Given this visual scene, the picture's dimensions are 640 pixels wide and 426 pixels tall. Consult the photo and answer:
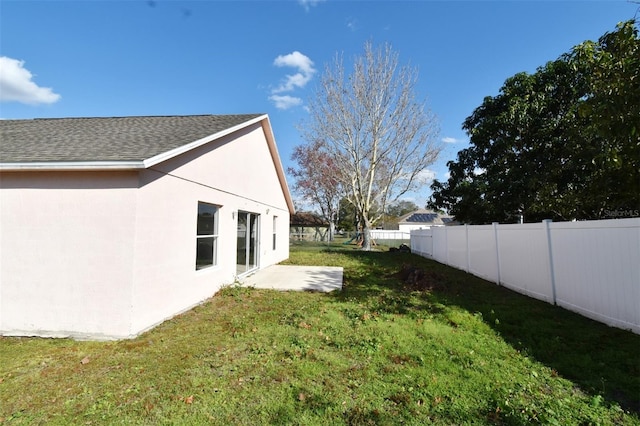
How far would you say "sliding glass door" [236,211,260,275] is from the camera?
9.38 meters

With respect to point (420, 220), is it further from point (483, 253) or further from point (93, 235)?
point (93, 235)

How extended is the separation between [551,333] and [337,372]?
3627 mm

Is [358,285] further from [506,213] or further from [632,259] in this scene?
[506,213]

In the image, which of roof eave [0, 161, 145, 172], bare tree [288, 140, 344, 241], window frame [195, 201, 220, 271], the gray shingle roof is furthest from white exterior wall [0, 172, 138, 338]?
bare tree [288, 140, 344, 241]

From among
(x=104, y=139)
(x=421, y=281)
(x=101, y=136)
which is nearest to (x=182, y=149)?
(x=104, y=139)

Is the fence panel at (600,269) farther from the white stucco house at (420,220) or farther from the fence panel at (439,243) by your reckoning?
the white stucco house at (420,220)

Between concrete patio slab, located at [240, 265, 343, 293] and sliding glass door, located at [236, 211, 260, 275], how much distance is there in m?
0.37

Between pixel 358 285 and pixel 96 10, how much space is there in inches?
432

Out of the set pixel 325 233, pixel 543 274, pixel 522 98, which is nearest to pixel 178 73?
pixel 543 274

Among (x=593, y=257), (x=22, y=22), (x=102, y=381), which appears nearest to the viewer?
(x=102, y=381)

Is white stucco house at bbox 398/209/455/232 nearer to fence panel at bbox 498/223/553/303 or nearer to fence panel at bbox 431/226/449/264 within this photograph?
fence panel at bbox 431/226/449/264

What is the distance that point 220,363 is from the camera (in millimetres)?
3686

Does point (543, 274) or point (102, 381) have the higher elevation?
point (543, 274)

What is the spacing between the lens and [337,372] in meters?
3.45
